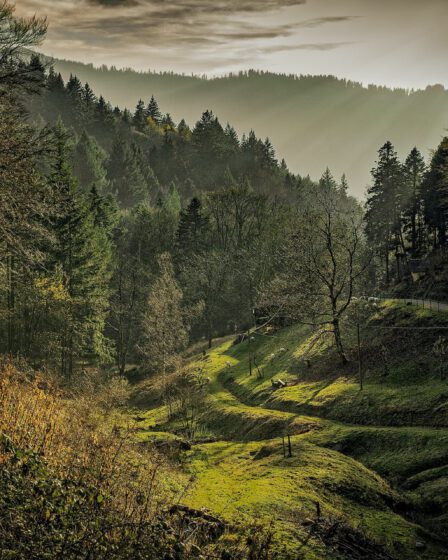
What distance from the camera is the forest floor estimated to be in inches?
508

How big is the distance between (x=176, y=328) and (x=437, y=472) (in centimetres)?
3350

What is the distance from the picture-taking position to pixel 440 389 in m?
27.1

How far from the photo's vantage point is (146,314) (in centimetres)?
5231

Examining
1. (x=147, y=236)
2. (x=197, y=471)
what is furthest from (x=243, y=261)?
(x=197, y=471)

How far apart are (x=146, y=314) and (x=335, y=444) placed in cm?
3166

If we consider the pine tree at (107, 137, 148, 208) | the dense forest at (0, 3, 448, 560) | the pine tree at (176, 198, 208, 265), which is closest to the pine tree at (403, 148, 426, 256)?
the dense forest at (0, 3, 448, 560)

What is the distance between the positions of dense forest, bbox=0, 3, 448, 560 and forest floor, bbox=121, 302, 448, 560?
0.26 metres

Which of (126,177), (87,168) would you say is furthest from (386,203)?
(126,177)

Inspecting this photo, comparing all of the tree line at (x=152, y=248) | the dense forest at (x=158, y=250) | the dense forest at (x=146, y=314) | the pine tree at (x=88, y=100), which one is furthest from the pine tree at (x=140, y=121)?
the dense forest at (x=146, y=314)

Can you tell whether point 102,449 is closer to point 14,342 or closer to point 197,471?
point 197,471

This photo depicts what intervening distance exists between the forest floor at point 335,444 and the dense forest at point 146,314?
0.84 ft

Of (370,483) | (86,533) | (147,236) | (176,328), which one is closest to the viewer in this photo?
(86,533)

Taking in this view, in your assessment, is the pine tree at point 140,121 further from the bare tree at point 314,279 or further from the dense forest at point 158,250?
the bare tree at point 314,279

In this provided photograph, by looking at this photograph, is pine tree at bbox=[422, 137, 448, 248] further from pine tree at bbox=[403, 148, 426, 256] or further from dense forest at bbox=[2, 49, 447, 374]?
pine tree at bbox=[403, 148, 426, 256]
